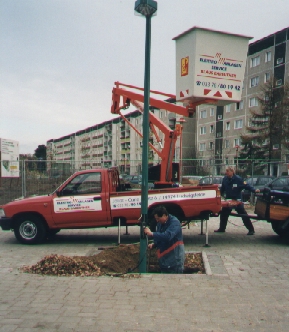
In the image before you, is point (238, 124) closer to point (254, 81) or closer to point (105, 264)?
point (254, 81)

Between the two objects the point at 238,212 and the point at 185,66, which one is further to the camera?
the point at 238,212

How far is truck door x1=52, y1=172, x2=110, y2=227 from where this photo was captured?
9.62m

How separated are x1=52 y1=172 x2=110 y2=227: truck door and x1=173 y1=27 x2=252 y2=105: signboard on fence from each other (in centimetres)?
363

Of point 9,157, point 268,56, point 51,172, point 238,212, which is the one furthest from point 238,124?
point 238,212

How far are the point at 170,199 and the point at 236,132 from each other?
155 ft

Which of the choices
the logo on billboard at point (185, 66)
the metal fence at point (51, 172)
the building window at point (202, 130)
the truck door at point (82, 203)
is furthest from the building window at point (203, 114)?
the logo on billboard at point (185, 66)

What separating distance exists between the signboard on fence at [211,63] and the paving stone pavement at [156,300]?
10.5 feet

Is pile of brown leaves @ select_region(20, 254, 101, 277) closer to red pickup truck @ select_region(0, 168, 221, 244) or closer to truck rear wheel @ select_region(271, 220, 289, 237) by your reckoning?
red pickup truck @ select_region(0, 168, 221, 244)

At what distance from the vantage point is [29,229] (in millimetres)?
9844

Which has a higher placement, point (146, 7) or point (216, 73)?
point (146, 7)

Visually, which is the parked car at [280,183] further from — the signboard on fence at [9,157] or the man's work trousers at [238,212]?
the signboard on fence at [9,157]

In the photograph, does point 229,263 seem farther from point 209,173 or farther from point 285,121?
point 285,121

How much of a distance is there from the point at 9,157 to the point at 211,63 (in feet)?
54.8

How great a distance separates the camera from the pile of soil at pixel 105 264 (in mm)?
6570
